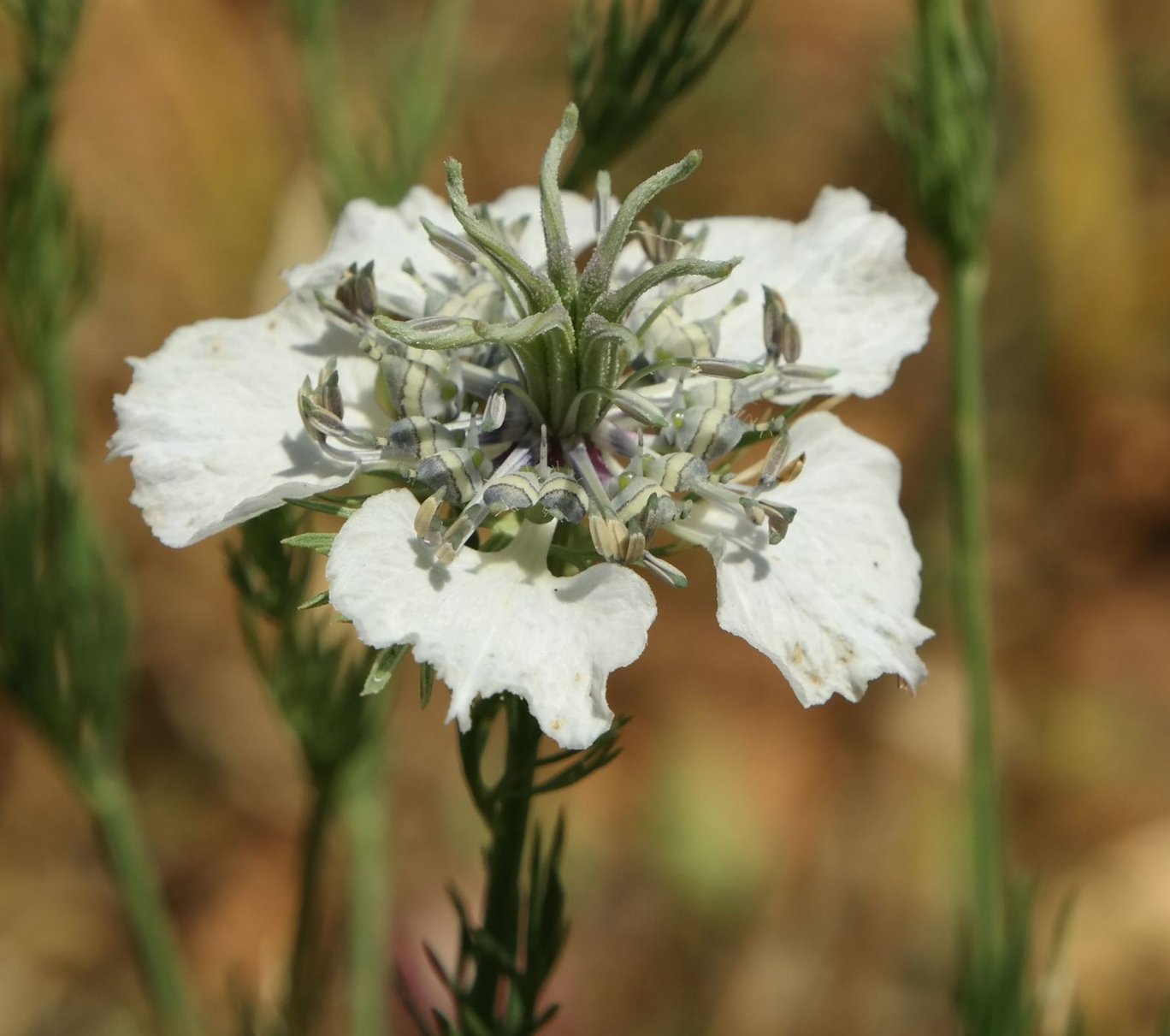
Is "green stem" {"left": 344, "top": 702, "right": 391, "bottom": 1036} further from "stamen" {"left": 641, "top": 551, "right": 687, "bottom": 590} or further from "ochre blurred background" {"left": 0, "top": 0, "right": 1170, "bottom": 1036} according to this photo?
"stamen" {"left": 641, "top": 551, "right": 687, "bottom": 590}

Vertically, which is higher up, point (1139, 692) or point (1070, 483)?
point (1070, 483)

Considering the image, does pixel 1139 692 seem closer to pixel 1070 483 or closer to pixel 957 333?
pixel 1070 483

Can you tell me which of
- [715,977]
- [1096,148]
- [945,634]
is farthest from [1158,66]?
[715,977]

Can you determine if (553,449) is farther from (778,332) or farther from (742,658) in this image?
(742,658)

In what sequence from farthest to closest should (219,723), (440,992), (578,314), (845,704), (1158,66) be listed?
(1158,66) → (845,704) → (219,723) → (440,992) → (578,314)

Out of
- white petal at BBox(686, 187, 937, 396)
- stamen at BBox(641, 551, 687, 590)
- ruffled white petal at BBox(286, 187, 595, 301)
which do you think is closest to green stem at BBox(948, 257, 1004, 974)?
white petal at BBox(686, 187, 937, 396)

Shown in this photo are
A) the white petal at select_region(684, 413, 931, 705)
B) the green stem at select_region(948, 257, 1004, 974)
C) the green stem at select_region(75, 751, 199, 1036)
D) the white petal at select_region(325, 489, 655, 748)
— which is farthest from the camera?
the green stem at select_region(75, 751, 199, 1036)
